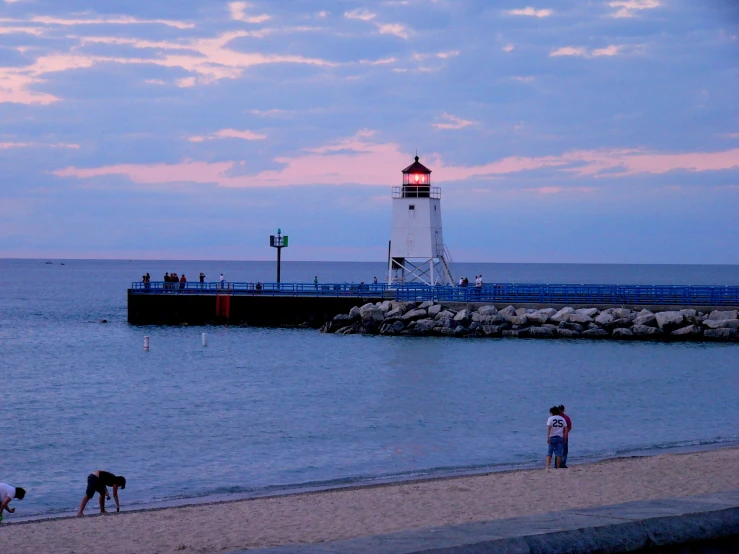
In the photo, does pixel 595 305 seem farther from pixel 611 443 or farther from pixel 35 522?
pixel 35 522

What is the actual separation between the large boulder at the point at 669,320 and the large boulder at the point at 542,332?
16.1ft

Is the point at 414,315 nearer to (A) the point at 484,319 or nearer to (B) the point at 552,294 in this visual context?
(A) the point at 484,319

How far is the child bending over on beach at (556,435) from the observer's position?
16.5 m

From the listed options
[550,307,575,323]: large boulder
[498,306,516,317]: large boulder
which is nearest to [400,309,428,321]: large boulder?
[498,306,516,317]: large boulder

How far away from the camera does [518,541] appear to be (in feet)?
12.7

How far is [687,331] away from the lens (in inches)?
1671

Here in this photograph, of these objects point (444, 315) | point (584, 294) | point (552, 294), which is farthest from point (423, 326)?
point (584, 294)

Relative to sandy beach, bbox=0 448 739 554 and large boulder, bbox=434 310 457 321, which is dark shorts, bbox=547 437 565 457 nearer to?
sandy beach, bbox=0 448 739 554

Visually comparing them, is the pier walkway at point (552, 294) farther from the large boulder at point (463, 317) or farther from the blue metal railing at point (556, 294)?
the large boulder at point (463, 317)

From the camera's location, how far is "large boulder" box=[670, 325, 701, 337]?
42.4m

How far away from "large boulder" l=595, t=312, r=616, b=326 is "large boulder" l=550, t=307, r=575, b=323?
1.27 meters

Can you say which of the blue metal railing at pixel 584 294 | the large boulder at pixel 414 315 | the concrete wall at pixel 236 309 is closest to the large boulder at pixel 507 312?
the blue metal railing at pixel 584 294

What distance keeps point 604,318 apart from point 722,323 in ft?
17.3

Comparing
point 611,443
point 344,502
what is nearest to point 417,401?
point 611,443
